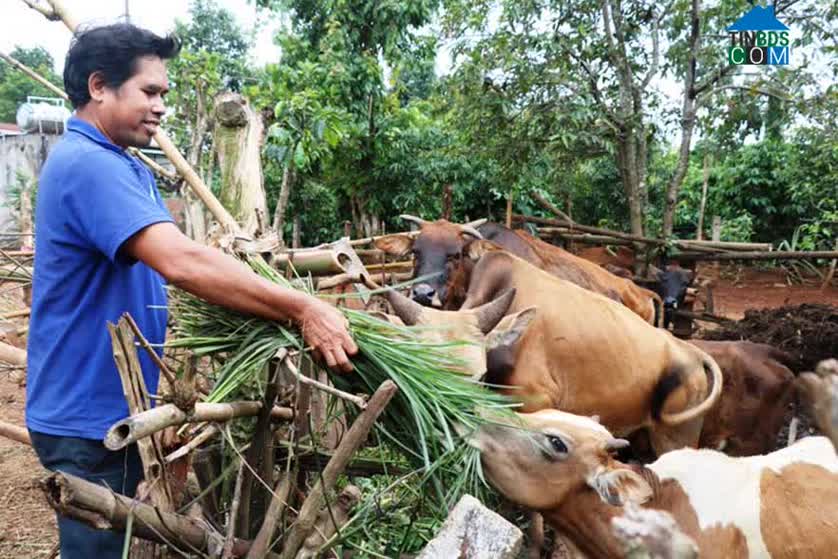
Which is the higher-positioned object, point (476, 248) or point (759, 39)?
point (759, 39)

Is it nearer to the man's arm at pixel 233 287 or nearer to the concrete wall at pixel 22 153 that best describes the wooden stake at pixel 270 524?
the man's arm at pixel 233 287

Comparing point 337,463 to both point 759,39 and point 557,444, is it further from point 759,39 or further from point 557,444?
point 759,39

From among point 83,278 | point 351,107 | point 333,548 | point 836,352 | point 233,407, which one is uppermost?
point 351,107

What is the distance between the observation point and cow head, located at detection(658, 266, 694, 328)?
10.3m

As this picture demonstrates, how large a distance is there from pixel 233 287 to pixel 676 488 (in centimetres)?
256

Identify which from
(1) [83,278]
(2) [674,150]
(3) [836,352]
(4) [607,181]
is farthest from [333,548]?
(2) [674,150]

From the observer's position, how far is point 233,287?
217 centimetres

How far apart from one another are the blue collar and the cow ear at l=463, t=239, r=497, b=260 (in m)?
4.51

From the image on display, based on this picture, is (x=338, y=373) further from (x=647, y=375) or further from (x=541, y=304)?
(x=647, y=375)

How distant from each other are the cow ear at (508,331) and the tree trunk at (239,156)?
1.55 metres

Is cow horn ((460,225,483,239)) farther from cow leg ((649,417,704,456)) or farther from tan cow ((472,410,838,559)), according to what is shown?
tan cow ((472,410,838,559))

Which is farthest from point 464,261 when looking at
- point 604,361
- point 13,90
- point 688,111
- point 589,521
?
point 13,90

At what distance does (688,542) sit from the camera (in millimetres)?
3270

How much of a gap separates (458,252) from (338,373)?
14.4 feet
